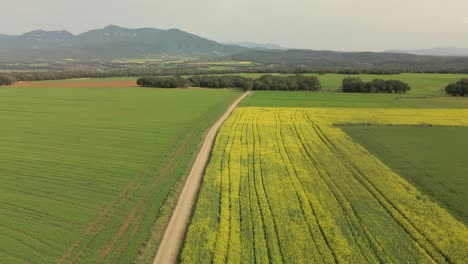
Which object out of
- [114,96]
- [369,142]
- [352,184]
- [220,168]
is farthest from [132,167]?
[114,96]

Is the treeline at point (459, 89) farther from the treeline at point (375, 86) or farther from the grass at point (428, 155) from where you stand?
the grass at point (428, 155)

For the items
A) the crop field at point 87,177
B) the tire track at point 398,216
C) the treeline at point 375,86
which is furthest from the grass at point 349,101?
the tire track at point 398,216

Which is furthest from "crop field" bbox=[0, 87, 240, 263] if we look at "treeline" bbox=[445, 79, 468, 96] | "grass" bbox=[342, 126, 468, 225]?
"treeline" bbox=[445, 79, 468, 96]

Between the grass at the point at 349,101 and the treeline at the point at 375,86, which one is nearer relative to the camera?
the grass at the point at 349,101

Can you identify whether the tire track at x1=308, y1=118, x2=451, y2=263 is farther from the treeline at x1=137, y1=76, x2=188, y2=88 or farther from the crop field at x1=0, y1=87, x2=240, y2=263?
the treeline at x1=137, y1=76, x2=188, y2=88

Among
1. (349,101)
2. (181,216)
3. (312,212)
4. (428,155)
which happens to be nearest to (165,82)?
(349,101)

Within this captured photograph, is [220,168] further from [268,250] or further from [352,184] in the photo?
[268,250]
